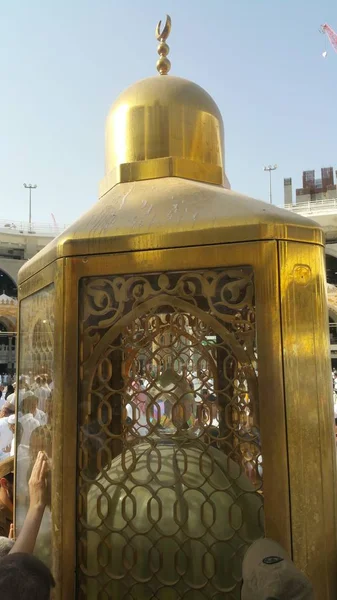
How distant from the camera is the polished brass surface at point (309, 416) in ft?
3.50

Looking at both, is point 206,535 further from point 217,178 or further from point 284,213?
point 217,178

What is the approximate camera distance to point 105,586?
1.14m

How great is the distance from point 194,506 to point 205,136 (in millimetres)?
1077

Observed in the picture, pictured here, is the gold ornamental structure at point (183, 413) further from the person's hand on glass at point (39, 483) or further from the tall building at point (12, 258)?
the tall building at point (12, 258)

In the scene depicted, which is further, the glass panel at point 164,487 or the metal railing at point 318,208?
the metal railing at point 318,208

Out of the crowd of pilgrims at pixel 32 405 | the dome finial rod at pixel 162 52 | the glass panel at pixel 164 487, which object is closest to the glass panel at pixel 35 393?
the crowd of pilgrims at pixel 32 405

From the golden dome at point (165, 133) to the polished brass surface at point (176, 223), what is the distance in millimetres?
112

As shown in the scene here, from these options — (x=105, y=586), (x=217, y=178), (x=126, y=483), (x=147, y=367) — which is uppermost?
(x=217, y=178)

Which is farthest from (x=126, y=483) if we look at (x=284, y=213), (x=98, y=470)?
(x=284, y=213)

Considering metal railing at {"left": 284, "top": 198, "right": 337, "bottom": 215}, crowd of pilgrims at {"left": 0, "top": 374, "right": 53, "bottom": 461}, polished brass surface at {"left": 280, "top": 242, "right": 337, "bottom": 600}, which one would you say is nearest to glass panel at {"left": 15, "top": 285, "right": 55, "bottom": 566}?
crowd of pilgrims at {"left": 0, "top": 374, "right": 53, "bottom": 461}

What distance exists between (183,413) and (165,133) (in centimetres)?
84

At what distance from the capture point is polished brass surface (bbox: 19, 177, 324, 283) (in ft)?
3.75

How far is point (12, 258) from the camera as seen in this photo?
2470 cm

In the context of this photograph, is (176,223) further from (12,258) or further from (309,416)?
(12,258)
